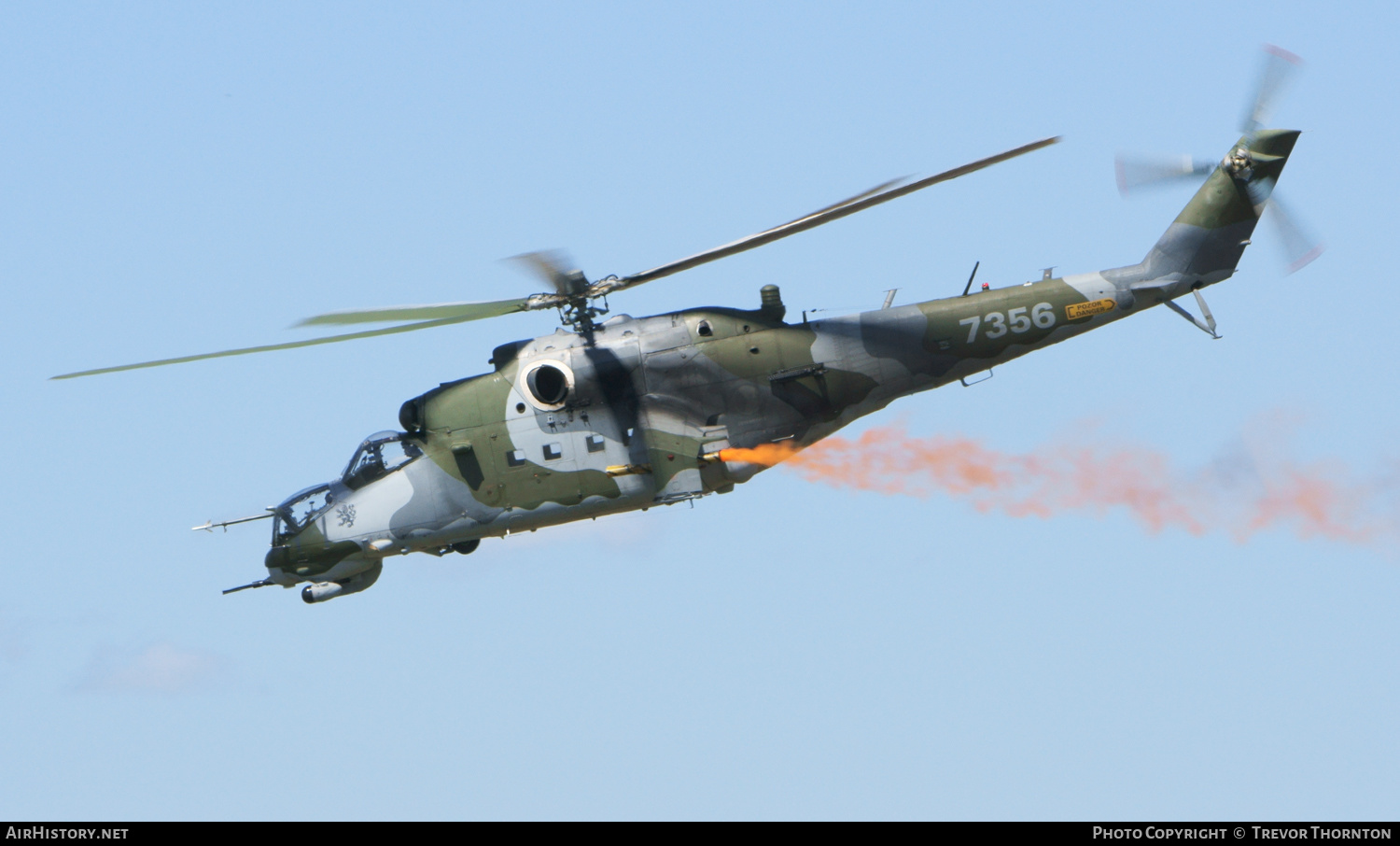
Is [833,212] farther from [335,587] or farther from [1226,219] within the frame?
[335,587]

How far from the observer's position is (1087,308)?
3375 cm

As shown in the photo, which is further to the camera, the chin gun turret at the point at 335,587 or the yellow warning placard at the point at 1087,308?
the chin gun turret at the point at 335,587

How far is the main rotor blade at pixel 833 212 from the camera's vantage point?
29594 mm

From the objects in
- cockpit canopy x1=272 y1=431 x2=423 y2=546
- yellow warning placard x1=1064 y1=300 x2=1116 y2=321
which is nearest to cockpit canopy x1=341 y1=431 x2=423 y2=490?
cockpit canopy x1=272 y1=431 x2=423 y2=546

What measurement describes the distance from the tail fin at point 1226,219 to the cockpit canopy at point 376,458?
586 inches

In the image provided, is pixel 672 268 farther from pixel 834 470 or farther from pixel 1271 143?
pixel 1271 143

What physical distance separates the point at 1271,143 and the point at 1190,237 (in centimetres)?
242

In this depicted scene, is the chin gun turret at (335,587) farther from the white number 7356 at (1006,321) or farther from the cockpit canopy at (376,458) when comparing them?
the white number 7356 at (1006,321)

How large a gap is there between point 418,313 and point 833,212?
798 centimetres

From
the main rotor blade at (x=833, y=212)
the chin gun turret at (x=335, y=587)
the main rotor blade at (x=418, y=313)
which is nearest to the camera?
the main rotor blade at (x=833, y=212)

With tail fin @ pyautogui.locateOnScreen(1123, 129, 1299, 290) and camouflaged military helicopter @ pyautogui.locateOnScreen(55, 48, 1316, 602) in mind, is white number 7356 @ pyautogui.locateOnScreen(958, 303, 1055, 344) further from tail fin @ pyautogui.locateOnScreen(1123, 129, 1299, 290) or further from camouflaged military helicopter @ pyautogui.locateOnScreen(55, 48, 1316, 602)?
tail fin @ pyautogui.locateOnScreen(1123, 129, 1299, 290)

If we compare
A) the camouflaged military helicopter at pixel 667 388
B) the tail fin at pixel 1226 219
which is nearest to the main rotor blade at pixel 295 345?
the camouflaged military helicopter at pixel 667 388

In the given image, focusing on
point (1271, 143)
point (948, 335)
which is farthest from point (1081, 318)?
point (1271, 143)

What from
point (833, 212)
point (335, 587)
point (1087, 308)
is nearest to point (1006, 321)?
point (1087, 308)
